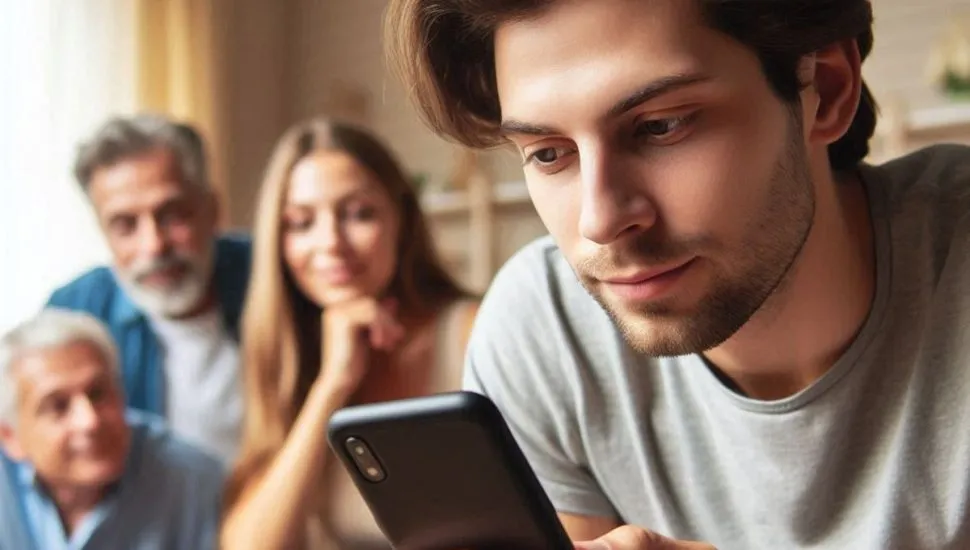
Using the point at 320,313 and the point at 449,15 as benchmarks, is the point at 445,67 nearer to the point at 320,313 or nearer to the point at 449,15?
the point at 449,15

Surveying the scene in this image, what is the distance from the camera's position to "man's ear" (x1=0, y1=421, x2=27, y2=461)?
1214 millimetres

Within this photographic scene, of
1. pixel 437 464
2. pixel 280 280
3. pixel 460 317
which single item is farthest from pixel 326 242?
pixel 437 464

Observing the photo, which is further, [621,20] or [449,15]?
[449,15]

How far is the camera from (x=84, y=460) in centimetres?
121

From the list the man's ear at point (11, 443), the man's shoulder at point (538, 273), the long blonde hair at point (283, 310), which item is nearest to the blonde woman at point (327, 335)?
the long blonde hair at point (283, 310)

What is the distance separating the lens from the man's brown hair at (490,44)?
2.09 feet

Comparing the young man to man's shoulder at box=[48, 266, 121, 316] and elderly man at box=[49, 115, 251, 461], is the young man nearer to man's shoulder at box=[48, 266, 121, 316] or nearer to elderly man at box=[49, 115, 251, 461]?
elderly man at box=[49, 115, 251, 461]

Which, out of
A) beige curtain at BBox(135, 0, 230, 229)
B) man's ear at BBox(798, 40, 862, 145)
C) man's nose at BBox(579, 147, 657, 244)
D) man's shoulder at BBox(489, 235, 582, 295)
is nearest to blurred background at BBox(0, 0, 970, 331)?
beige curtain at BBox(135, 0, 230, 229)

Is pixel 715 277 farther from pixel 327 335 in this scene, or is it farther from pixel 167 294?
pixel 167 294

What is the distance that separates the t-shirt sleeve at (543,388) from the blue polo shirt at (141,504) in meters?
0.57

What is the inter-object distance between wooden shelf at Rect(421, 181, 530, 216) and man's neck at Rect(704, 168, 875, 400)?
0.57m

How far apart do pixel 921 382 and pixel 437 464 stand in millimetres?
330

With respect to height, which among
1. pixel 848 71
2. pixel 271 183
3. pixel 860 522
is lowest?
pixel 860 522

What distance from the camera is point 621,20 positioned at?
0.62 m
